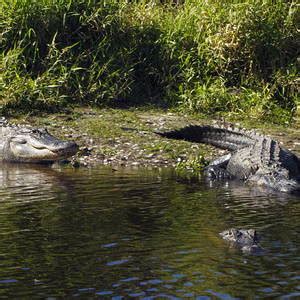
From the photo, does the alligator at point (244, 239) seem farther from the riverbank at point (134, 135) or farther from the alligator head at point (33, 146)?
the alligator head at point (33, 146)

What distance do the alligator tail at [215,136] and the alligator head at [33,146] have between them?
1.58m

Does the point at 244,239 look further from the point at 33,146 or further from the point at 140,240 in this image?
the point at 33,146

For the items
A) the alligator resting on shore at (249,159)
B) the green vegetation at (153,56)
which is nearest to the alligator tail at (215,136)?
the alligator resting on shore at (249,159)

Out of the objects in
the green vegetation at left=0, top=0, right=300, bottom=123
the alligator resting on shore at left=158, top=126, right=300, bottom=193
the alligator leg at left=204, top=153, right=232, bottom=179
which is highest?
the green vegetation at left=0, top=0, right=300, bottom=123

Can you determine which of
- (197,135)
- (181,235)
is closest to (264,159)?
(197,135)

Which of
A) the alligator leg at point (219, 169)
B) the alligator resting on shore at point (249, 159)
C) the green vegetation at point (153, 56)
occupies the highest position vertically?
the green vegetation at point (153, 56)

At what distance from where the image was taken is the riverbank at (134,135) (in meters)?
10.4

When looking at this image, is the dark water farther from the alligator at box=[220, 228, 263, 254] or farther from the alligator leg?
the alligator leg

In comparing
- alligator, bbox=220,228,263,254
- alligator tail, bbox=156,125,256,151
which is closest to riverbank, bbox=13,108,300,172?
alligator tail, bbox=156,125,256,151

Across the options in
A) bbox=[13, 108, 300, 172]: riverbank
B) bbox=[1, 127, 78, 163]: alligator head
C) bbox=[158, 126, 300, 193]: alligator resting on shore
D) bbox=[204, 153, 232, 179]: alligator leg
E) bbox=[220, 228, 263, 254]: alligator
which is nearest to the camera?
bbox=[220, 228, 263, 254]: alligator

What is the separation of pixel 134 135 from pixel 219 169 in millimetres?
1982

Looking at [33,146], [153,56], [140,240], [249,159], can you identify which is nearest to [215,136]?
[249,159]

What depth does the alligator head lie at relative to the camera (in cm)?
1012

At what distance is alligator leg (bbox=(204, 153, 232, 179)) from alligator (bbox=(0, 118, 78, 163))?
163 cm
